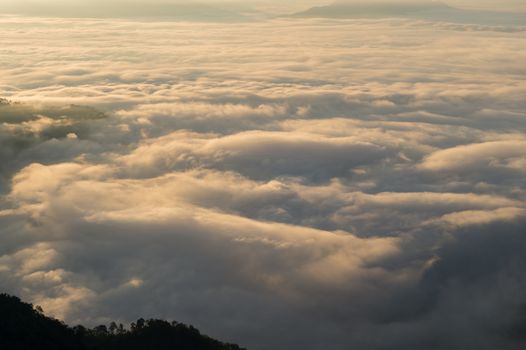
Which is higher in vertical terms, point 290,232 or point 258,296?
point 290,232

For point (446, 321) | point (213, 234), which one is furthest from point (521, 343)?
point (213, 234)

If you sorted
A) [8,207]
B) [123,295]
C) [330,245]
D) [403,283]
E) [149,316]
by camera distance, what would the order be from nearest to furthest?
[149,316], [123,295], [403,283], [330,245], [8,207]

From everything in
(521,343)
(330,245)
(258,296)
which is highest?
(330,245)

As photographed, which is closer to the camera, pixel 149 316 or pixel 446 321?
pixel 149 316

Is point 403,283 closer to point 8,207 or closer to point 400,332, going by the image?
point 400,332

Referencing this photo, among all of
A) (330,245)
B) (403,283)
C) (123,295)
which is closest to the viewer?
(123,295)

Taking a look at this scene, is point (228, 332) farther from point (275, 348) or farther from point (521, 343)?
point (521, 343)
